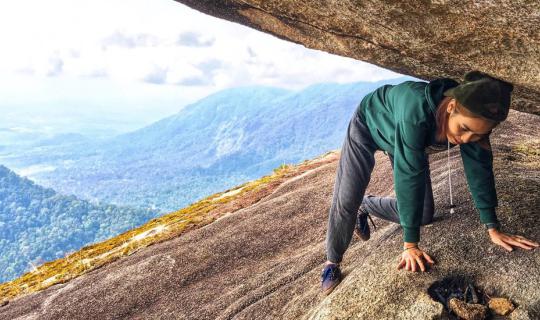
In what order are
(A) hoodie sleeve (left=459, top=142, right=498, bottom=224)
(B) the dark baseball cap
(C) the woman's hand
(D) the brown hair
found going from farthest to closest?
(C) the woman's hand < (A) hoodie sleeve (left=459, top=142, right=498, bottom=224) < (D) the brown hair < (B) the dark baseball cap

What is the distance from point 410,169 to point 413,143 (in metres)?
0.51

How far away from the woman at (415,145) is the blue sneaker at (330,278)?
23 millimetres

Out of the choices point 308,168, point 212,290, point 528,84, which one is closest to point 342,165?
point 528,84

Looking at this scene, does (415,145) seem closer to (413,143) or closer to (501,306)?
(413,143)

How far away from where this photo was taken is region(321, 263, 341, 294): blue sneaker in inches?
444

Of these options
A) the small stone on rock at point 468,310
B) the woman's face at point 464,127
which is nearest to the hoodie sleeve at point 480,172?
the woman's face at point 464,127

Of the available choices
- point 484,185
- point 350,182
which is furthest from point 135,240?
point 484,185

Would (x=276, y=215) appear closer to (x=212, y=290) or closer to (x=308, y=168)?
(x=212, y=290)

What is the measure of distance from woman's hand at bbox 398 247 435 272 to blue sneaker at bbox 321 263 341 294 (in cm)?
177

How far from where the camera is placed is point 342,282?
11125mm

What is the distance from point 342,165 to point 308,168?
1993 cm

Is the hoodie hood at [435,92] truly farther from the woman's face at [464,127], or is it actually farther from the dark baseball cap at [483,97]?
the dark baseball cap at [483,97]

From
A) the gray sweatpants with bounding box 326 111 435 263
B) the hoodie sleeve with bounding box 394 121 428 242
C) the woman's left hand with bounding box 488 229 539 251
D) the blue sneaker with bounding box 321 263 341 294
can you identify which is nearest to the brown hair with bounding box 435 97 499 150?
the hoodie sleeve with bounding box 394 121 428 242

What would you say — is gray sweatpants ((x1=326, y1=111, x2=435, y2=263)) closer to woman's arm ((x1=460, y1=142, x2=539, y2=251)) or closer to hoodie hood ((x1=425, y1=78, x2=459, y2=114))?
woman's arm ((x1=460, y1=142, x2=539, y2=251))
